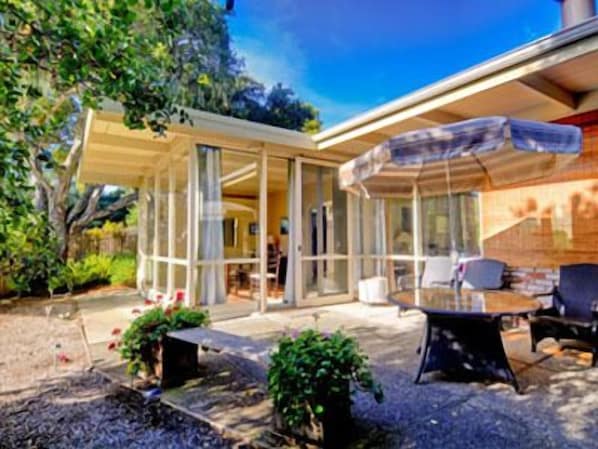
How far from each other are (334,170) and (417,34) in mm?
6176

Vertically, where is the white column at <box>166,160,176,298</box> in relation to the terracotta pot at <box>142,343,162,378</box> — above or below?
above

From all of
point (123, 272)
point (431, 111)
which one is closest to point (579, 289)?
point (431, 111)

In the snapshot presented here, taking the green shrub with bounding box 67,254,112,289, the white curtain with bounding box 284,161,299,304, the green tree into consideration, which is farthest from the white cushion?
the green shrub with bounding box 67,254,112,289

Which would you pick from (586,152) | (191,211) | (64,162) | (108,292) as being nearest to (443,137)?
(586,152)

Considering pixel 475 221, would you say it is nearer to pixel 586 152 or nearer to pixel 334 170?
pixel 586 152

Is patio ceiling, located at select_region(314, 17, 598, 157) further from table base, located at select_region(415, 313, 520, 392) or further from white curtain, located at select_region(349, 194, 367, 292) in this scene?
table base, located at select_region(415, 313, 520, 392)

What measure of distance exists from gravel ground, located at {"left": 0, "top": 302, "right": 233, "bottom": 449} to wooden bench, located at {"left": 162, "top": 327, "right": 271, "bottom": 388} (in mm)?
308

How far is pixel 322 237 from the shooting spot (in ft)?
22.2

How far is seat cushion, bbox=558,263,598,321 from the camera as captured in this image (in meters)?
3.94

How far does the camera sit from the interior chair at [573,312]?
356 centimetres

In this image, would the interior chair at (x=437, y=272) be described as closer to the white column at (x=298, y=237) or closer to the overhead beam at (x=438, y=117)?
the white column at (x=298, y=237)

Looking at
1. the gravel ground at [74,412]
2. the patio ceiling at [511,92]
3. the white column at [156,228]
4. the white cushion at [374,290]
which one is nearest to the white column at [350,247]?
the white cushion at [374,290]

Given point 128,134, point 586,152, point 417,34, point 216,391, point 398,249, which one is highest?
point 417,34

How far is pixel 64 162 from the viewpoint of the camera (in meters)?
10.3
